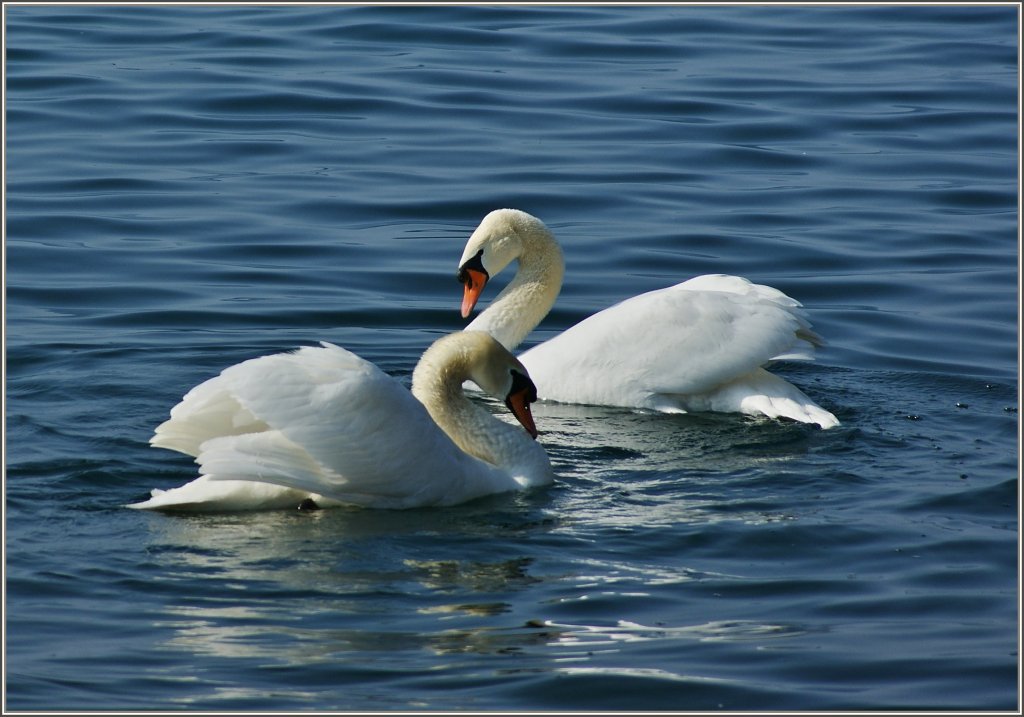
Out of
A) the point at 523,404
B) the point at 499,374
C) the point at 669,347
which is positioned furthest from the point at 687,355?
the point at 499,374

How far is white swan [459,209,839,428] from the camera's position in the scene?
8703mm

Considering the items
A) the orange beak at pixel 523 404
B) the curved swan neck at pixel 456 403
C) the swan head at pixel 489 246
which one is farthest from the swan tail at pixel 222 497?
the swan head at pixel 489 246

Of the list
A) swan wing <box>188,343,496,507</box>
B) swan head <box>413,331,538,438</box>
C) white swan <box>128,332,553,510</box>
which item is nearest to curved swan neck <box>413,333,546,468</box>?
swan head <box>413,331,538,438</box>

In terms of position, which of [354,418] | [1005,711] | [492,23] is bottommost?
[1005,711]

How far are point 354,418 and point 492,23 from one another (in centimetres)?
1355

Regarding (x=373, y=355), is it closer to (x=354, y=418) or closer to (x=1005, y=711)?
(x=354, y=418)

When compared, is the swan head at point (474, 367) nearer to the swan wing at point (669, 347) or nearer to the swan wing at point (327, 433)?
the swan wing at point (327, 433)

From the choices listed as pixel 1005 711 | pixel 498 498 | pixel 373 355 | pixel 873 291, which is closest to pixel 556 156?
pixel 873 291

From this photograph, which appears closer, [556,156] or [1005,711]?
[1005,711]

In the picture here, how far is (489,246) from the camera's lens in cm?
1012

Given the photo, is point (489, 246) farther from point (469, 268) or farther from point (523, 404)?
point (523, 404)

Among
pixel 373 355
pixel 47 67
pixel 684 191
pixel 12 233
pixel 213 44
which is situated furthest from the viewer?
pixel 213 44

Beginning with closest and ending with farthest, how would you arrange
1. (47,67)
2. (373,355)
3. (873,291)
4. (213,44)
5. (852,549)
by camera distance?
(852,549), (373,355), (873,291), (47,67), (213,44)

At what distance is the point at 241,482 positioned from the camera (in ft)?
23.4
